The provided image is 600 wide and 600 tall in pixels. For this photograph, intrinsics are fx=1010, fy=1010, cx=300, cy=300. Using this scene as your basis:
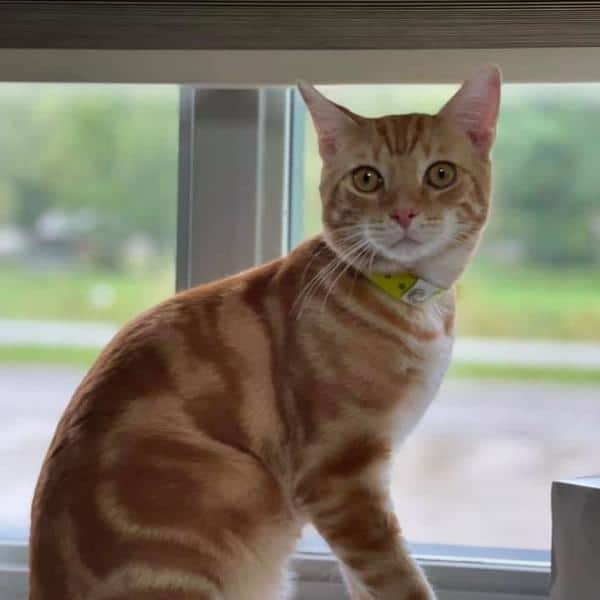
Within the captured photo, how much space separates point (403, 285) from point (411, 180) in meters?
0.13

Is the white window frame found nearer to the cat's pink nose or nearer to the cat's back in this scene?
the cat's back

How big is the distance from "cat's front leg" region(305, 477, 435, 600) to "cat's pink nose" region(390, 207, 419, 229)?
0.30 metres

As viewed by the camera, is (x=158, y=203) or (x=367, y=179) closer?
(x=367, y=179)

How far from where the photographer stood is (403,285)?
1228 mm

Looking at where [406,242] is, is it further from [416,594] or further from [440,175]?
[416,594]

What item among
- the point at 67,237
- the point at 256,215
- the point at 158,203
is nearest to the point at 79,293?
the point at 67,237

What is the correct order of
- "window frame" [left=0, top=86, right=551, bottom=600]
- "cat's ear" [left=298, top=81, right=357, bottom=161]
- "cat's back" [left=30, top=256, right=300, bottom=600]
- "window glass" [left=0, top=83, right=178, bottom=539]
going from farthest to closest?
"window glass" [left=0, top=83, right=178, bottom=539]
"window frame" [left=0, top=86, right=551, bottom=600]
"cat's ear" [left=298, top=81, right=357, bottom=161]
"cat's back" [left=30, top=256, right=300, bottom=600]

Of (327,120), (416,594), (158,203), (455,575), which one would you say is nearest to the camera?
(416,594)

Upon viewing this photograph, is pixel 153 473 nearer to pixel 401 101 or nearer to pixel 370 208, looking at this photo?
pixel 370 208

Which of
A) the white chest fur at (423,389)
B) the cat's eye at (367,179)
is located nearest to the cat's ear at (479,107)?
the cat's eye at (367,179)

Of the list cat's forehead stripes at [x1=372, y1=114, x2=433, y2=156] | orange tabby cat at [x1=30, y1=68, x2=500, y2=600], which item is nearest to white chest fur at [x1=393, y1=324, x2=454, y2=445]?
orange tabby cat at [x1=30, y1=68, x2=500, y2=600]

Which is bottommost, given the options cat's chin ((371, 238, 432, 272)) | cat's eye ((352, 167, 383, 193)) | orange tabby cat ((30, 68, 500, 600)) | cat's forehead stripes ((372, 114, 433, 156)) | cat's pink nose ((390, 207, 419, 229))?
orange tabby cat ((30, 68, 500, 600))

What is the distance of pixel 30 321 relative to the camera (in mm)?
1700

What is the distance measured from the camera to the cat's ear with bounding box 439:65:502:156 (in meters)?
1.21
